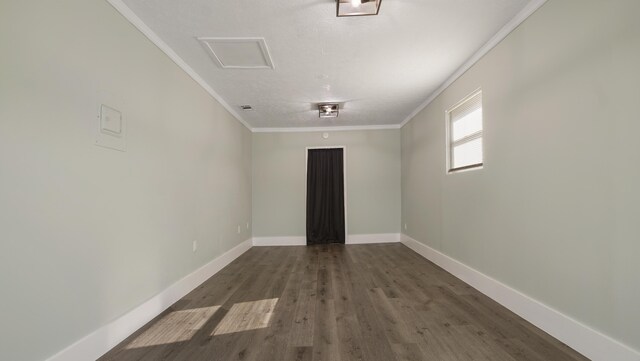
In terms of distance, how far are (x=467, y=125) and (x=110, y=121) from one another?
3651 mm

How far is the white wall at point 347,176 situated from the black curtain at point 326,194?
16cm

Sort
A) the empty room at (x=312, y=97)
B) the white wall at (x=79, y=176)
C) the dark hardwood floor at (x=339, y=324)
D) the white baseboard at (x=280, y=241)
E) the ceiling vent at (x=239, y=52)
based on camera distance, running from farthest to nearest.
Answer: the white baseboard at (x=280, y=241), the ceiling vent at (x=239, y=52), the dark hardwood floor at (x=339, y=324), the empty room at (x=312, y=97), the white wall at (x=79, y=176)

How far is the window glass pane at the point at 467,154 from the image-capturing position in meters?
3.37

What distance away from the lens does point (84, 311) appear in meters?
1.87

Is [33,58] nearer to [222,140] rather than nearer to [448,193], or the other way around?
[222,140]

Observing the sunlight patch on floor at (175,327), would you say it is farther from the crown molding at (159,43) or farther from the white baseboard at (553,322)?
the white baseboard at (553,322)

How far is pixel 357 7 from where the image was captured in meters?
2.29

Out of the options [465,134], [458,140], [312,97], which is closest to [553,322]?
[465,134]

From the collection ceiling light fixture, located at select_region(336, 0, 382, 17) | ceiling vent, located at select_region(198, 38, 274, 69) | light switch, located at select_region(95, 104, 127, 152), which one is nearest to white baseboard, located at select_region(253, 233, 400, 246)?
ceiling vent, located at select_region(198, 38, 274, 69)

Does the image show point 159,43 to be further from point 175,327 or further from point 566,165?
point 566,165

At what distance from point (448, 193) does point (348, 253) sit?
223 centimetres

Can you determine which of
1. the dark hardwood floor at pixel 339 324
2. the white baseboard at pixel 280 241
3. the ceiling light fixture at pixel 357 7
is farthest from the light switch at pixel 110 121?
the white baseboard at pixel 280 241

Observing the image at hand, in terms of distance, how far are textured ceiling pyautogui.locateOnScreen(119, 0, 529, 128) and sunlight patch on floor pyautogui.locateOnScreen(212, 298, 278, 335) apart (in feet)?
8.33

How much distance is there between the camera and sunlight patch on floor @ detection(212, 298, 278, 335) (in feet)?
7.86
